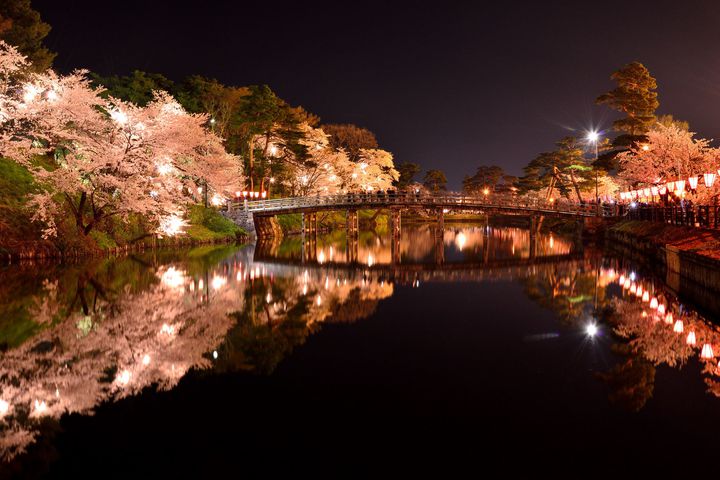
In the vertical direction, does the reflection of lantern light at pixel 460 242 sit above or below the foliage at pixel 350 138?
below

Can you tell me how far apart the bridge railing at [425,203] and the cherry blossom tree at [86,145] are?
14.9m

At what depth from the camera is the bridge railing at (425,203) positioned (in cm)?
4119

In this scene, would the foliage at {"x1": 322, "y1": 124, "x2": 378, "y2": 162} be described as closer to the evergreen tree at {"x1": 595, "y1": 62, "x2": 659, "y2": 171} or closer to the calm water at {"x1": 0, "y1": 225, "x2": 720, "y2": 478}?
the evergreen tree at {"x1": 595, "y1": 62, "x2": 659, "y2": 171}

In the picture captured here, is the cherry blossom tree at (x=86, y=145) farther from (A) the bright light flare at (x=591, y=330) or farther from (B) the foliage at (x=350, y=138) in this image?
(B) the foliage at (x=350, y=138)

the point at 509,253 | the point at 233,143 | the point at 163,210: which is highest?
the point at 233,143

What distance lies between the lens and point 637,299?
52.4 ft

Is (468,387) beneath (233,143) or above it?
beneath

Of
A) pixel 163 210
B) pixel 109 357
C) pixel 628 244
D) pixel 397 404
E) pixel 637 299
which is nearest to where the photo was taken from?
pixel 397 404

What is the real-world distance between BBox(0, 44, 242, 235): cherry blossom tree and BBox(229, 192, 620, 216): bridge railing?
1487 cm

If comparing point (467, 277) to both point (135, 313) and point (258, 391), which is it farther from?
point (258, 391)

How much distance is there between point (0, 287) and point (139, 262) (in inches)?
315

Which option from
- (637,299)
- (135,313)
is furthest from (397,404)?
(637,299)

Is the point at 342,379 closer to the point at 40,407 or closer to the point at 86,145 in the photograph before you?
the point at 40,407

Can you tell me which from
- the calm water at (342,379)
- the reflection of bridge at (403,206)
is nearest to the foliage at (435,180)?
the reflection of bridge at (403,206)
